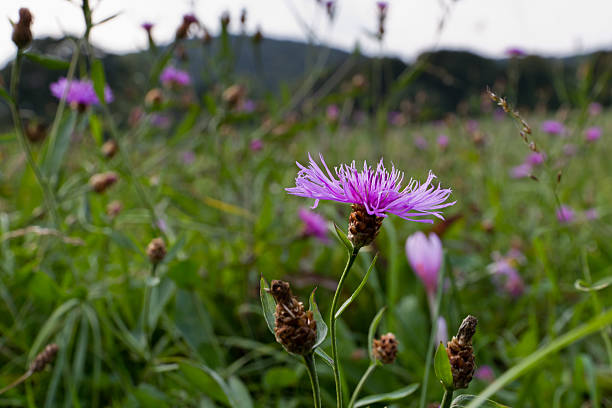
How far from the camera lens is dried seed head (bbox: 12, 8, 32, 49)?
530mm

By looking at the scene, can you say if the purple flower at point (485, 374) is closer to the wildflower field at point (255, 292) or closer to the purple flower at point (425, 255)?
the wildflower field at point (255, 292)

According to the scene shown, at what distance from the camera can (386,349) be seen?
38 cm

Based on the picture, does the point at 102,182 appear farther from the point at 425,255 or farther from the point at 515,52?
the point at 515,52

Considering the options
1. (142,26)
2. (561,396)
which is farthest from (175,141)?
(561,396)

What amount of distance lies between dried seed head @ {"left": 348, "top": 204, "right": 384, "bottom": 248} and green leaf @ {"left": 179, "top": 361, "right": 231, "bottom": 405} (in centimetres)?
32

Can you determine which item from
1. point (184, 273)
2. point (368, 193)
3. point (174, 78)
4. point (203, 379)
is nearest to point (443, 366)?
point (368, 193)

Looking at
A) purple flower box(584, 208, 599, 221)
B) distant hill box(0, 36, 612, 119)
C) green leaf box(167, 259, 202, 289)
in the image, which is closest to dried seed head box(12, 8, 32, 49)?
distant hill box(0, 36, 612, 119)

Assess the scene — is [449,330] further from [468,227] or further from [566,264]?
[468,227]

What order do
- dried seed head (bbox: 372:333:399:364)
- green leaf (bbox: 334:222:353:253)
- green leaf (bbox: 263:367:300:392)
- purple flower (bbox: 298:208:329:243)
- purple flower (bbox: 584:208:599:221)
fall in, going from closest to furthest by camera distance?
green leaf (bbox: 334:222:353:253) < dried seed head (bbox: 372:333:399:364) < green leaf (bbox: 263:367:300:392) < purple flower (bbox: 298:208:329:243) < purple flower (bbox: 584:208:599:221)

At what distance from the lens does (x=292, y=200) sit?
159 centimetres

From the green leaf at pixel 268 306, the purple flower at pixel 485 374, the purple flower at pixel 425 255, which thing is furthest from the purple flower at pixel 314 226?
the green leaf at pixel 268 306

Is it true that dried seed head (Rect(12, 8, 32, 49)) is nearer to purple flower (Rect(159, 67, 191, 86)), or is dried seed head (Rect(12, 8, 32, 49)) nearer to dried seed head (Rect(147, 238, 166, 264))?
dried seed head (Rect(147, 238, 166, 264))

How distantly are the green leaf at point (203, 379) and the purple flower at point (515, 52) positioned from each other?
1343 millimetres

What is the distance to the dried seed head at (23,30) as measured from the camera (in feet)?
1.74
